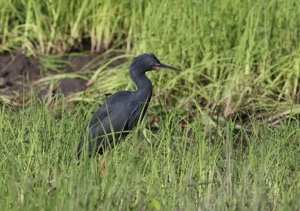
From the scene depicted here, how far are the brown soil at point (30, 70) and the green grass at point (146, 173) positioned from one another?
221 cm

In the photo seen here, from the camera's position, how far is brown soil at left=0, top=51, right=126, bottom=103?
807cm

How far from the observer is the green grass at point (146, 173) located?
4.45 m

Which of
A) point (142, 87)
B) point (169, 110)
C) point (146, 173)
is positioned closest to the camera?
point (146, 173)

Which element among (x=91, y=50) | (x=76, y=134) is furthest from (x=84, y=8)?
(x=76, y=134)

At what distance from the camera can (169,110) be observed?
709cm

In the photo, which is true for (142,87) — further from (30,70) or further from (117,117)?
(30,70)

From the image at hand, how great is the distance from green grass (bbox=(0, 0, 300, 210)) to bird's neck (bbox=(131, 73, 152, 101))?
165 millimetres

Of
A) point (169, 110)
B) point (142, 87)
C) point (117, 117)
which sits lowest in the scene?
point (169, 110)

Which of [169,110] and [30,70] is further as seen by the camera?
[30,70]

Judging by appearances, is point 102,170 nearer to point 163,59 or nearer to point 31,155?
point 31,155

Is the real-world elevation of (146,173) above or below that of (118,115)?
below

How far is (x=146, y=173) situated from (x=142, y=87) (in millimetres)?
1038

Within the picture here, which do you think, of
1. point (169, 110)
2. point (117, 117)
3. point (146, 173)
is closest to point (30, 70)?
point (169, 110)

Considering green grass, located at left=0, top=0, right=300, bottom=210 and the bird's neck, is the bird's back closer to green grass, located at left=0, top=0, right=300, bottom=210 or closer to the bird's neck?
the bird's neck
